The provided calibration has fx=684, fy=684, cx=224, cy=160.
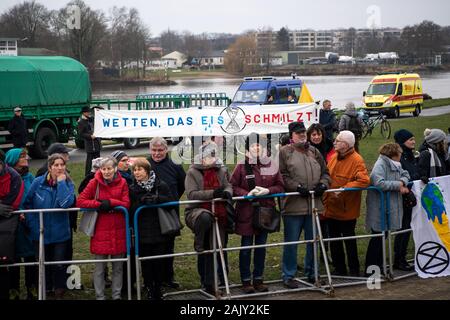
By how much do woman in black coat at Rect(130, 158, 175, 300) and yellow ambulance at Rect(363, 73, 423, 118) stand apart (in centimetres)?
3170

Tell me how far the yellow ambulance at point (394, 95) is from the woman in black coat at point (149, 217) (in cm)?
3170

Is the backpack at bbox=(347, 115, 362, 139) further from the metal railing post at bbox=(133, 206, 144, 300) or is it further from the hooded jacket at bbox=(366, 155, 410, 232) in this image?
the metal railing post at bbox=(133, 206, 144, 300)

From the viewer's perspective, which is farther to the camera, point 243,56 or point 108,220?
point 243,56

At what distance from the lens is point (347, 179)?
8648 millimetres

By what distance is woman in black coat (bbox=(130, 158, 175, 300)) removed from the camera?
7.52 meters

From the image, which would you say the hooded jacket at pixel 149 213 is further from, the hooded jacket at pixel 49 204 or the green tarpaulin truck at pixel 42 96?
the green tarpaulin truck at pixel 42 96

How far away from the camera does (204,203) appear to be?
7.81 meters

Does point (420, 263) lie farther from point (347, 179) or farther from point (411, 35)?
point (411, 35)

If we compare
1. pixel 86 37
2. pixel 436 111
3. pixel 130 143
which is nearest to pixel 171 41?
pixel 86 37

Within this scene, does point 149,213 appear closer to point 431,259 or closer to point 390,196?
point 390,196

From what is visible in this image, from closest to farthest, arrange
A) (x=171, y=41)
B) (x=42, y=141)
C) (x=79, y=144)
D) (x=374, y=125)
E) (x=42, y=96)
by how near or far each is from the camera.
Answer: (x=42, y=141) → (x=42, y=96) → (x=79, y=144) → (x=374, y=125) → (x=171, y=41)

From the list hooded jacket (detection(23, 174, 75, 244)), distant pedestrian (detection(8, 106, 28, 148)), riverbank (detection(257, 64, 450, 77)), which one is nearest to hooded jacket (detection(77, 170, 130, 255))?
hooded jacket (detection(23, 174, 75, 244))

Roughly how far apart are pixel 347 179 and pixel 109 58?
7047cm

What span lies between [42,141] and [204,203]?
56.5 feet
